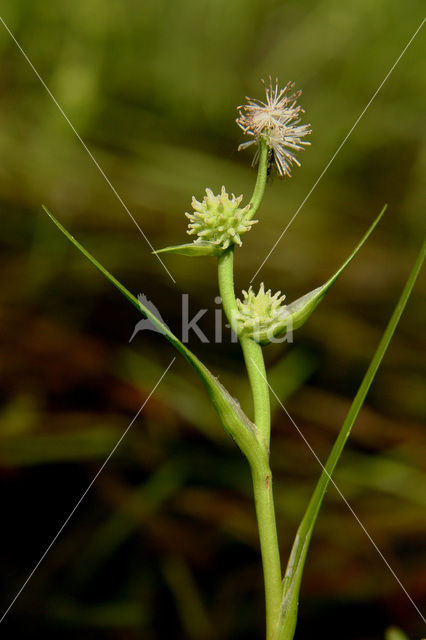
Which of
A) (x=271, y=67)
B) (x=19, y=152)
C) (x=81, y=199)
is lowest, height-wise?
(x=81, y=199)

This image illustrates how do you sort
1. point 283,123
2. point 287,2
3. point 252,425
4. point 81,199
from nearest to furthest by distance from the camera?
1. point 252,425
2. point 283,123
3. point 81,199
4. point 287,2

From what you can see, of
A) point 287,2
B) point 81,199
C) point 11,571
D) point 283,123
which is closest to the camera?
point 283,123

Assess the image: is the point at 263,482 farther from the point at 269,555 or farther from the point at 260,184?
the point at 260,184

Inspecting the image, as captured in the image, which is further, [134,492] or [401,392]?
[401,392]

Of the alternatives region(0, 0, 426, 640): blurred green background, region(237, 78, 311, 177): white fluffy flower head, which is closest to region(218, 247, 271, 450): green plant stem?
region(237, 78, 311, 177): white fluffy flower head

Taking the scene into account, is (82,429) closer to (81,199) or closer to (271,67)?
(81,199)

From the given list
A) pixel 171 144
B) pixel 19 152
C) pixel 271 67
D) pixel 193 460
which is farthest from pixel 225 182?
pixel 193 460

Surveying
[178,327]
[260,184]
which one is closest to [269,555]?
[260,184]
